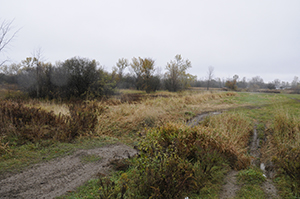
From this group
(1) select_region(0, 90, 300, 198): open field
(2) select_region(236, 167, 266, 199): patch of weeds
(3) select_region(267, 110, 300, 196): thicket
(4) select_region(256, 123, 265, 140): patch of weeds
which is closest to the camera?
(1) select_region(0, 90, 300, 198): open field

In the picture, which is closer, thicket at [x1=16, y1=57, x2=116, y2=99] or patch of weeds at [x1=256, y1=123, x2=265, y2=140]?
patch of weeds at [x1=256, y1=123, x2=265, y2=140]

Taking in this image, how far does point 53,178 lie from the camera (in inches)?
123

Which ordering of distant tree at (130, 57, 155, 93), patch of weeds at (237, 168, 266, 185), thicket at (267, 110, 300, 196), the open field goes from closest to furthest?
the open field < thicket at (267, 110, 300, 196) < patch of weeds at (237, 168, 266, 185) < distant tree at (130, 57, 155, 93)

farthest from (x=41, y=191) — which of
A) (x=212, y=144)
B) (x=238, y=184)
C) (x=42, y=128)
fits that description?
(x=212, y=144)

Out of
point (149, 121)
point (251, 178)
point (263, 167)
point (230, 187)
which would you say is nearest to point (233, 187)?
point (230, 187)

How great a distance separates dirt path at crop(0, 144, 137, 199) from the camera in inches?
107

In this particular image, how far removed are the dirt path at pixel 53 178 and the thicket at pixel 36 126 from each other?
120 cm

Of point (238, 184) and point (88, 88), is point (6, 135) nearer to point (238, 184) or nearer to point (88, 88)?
point (238, 184)

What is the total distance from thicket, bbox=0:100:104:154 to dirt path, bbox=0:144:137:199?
120 cm

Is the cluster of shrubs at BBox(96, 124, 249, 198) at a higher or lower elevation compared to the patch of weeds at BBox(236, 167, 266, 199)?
higher

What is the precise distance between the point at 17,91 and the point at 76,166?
1133 centimetres

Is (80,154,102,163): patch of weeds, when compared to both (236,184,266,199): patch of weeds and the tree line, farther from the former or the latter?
the tree line

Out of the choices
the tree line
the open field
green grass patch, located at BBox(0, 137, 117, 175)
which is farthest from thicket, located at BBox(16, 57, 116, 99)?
green grass patch, located at BBox(0, 137, 117, 175)

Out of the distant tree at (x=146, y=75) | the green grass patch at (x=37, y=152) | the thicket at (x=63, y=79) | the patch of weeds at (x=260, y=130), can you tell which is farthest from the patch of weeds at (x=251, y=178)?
the distant tree at (x=146, y=75)
